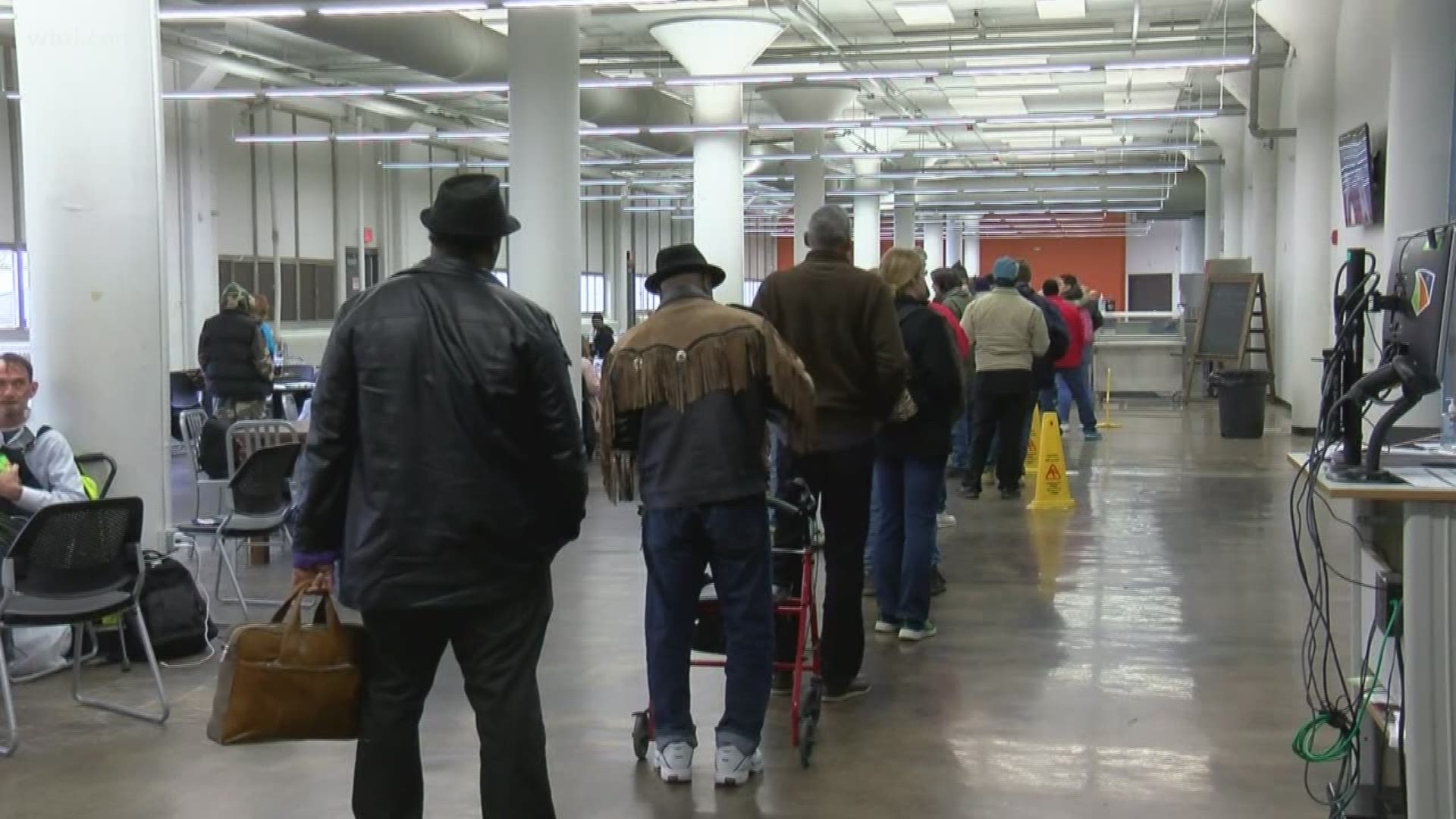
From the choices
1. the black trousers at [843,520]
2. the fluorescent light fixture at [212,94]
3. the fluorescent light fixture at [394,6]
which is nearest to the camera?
the black trousers at [843,520]

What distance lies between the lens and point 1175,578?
6758 mm

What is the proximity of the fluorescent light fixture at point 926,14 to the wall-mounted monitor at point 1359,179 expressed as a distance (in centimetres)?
497

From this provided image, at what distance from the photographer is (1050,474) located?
900cm

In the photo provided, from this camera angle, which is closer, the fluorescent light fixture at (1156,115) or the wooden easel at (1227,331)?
the fluorescent light fixture at (1156,115)

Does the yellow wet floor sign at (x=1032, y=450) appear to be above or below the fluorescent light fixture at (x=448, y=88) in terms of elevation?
below

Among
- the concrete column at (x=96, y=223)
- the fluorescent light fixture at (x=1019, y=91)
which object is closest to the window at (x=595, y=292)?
the fluorescent light fixture at (x=1019, y=91)

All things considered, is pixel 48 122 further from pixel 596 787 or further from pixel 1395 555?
pixel 1395 555

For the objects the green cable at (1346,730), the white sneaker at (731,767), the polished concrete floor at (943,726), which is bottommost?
the polished concrete floor at (943,726)

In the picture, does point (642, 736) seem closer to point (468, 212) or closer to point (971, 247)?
point (468, 212)

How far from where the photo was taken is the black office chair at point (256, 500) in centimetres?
616

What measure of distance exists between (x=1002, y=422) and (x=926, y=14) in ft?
27.2

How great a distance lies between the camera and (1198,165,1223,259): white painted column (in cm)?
2645

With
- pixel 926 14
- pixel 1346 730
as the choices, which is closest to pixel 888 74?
pixel 926 14

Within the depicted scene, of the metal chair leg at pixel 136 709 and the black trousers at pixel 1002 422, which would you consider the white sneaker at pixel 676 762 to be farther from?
the black trousers at pixel 1002 422
